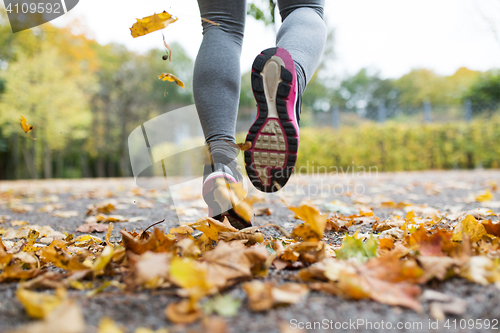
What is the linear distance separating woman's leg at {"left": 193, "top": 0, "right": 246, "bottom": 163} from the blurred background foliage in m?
0.17

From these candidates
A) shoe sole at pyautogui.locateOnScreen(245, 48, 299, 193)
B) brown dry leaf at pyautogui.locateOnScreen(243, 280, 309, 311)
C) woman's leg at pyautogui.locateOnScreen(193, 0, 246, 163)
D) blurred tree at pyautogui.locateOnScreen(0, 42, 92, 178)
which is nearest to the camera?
brown dry leaf at pyautogui.locateOnScreen(243, 280, 309, 311)

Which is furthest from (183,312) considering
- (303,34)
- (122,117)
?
(122,117)

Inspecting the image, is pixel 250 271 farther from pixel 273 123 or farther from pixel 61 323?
pixel 273 123

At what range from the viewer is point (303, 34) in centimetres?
112

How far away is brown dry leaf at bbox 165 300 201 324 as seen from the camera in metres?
0.49

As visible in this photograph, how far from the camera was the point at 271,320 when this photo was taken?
0.50 meters

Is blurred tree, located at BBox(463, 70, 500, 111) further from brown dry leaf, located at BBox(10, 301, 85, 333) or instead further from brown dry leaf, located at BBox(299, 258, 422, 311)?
brown dry leaf, located at BBox(10, 301, 85, 333)

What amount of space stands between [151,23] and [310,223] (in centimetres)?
69

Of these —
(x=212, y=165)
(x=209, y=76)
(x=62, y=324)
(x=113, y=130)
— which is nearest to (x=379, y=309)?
(x=62, y=324)

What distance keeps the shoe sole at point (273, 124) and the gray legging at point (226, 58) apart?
0.10m

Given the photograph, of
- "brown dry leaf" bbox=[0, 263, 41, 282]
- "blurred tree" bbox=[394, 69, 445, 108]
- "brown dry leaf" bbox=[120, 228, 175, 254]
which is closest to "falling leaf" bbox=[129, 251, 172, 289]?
"brown dry leaf" bbox=[120, 228, 175, 254]

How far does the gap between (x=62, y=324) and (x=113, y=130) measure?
16.7 meters

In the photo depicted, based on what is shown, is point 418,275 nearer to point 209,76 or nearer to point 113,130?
point 209,76

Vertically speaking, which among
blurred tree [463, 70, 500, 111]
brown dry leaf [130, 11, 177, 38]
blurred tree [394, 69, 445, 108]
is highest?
blurred tree [394, 69, 445, 108]
